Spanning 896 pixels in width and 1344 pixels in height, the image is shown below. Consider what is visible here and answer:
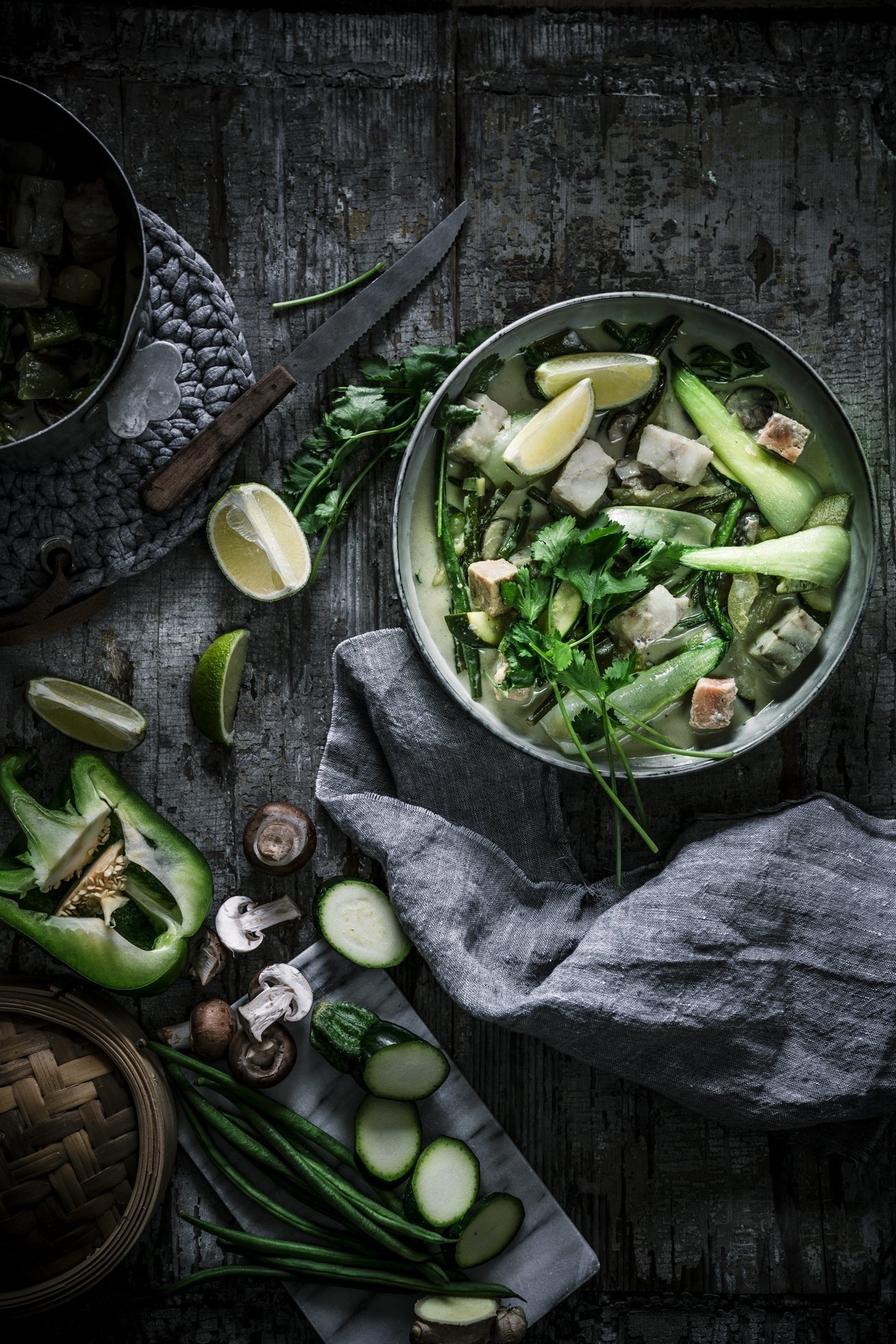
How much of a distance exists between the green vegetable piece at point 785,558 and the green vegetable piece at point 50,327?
1332 mm

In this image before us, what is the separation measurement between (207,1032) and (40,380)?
1.39 m

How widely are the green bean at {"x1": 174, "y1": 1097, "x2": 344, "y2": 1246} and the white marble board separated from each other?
39 millimetres


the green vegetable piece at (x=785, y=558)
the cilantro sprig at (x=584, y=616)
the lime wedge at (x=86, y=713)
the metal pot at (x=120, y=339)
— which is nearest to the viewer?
the metal pot at (x=120, y=339)

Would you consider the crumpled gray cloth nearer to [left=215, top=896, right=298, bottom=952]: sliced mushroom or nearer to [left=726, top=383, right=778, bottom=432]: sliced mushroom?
[left=215, top=896, right=298, bottom=952]: sliced mushroom

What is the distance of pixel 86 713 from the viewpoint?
2197 mm

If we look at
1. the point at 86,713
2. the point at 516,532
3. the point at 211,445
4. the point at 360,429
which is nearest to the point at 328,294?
the point at 360,429

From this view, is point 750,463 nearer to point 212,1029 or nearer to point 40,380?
point 40,380

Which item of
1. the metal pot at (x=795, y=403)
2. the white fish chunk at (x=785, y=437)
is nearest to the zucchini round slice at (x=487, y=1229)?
the metal pot at (x=795, y=403)

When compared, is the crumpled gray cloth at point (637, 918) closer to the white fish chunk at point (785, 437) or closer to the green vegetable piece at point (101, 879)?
the green vegetable piece at point (101, 879)

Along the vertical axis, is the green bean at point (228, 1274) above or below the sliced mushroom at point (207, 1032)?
below

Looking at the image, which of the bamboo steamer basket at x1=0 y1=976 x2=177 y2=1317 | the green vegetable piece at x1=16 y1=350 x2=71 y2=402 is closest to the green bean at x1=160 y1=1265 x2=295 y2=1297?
the bamboo steamer basket at x1=0 y1=976 x2=177 y2=1317

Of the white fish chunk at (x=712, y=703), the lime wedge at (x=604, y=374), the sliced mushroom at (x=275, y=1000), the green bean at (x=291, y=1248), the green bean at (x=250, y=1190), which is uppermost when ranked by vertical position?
the lime wedge at (x=604, y=374)

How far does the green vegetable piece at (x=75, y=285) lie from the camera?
6.61 ft

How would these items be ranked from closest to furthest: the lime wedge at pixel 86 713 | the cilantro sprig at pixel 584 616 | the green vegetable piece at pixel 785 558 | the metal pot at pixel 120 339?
the metal pot at pixel 120 339, the cilantro sprig at pixel 584 616, the green vegetable piece at pixel 785 558, the lime wedge at pixel 86 713
